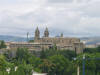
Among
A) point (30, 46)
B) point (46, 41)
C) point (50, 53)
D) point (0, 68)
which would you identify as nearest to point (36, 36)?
point (46, 41)

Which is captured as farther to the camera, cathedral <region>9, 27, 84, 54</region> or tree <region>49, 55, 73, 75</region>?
cathedral <region>9, 27, 84, 54</region>

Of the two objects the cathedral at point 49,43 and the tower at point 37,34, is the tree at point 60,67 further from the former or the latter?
the tower at point 37,34

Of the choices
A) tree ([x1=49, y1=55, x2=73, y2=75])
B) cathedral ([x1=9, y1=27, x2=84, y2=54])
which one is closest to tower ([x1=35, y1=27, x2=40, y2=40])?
cathedral ([x1=9, y1=27, x2=84, y2=54])

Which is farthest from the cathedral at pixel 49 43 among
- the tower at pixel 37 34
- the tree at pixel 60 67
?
the tree at pixel 60 67

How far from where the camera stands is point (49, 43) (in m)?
172

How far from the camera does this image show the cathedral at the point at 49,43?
16415 centimetres

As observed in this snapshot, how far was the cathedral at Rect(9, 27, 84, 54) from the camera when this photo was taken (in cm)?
16415

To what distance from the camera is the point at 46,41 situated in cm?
18225

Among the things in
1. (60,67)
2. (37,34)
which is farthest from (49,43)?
(60,67)

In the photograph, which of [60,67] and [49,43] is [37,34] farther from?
[60,67]

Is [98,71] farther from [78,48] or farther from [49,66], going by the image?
[78,48]

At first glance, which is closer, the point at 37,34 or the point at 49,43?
the point at 49,43

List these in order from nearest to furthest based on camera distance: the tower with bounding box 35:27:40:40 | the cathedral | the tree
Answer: the tree, the cathedral, the tower with bounding box 35:27:40:40

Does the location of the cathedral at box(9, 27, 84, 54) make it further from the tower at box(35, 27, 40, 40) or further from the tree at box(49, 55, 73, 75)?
the tree at box(49, 55, 73, 75)
